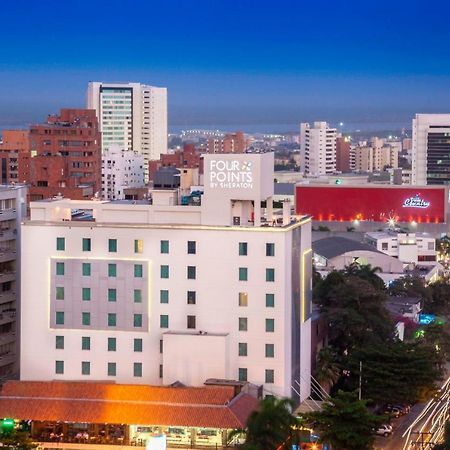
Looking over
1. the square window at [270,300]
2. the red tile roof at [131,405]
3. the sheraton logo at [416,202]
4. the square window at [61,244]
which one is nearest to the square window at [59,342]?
the red tile roof at [131,405]

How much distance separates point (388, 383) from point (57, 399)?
35.0 feet

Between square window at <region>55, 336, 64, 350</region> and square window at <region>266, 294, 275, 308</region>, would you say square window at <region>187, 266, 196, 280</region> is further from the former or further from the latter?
square window at <region>55, 336, 64, 350</region>

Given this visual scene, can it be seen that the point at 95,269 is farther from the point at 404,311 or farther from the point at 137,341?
the point at 404,311

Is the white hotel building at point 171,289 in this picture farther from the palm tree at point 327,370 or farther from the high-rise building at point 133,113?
the high-rise building at point 133,113

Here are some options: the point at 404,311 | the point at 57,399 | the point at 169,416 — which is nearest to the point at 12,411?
the point at 57,399

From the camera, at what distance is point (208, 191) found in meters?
41.1

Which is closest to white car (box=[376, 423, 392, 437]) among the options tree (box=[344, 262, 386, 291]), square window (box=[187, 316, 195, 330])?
square window (box=[187, 316, 195, 330])

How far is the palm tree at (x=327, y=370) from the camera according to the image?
44.1 metres

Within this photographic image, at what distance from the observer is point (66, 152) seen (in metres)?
88.1

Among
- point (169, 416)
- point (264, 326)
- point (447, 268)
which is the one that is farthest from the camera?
point (447, 268)

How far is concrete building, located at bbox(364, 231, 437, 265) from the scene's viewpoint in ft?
262

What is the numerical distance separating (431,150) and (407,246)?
68.2 meters

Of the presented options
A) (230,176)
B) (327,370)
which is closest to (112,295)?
(230,176)

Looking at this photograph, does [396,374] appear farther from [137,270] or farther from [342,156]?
[342,156]
